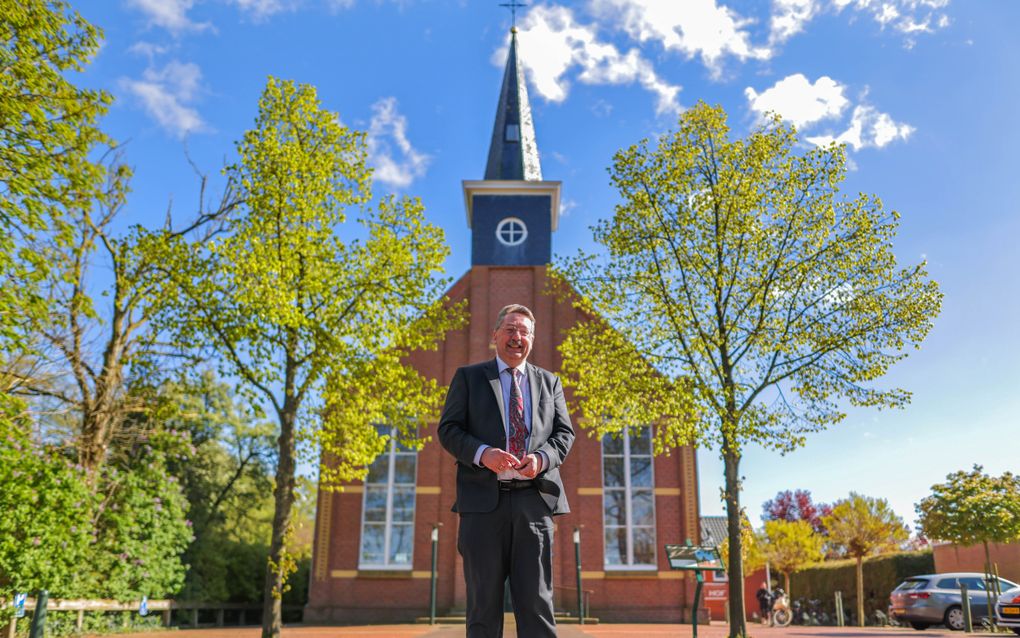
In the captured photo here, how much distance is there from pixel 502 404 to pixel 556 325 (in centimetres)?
1701

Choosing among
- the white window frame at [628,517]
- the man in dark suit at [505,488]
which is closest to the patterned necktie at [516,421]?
the man in dark suit at [505,488]

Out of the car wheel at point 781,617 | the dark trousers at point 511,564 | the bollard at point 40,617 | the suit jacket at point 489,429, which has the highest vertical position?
the suit jacket at point 489,429

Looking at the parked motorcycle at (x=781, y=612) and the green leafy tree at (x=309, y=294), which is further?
the parked motorcycle at (x=781, y=612)

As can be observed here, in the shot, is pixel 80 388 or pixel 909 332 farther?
pixel 80 388

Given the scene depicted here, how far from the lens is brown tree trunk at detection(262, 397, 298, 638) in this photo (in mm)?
10875

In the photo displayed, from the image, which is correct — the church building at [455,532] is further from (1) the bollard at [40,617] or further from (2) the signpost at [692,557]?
(1) the bollard at [40,617]

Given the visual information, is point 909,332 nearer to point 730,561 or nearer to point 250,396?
point 730,561

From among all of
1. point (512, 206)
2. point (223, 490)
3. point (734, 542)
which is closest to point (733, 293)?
point (734, 542)

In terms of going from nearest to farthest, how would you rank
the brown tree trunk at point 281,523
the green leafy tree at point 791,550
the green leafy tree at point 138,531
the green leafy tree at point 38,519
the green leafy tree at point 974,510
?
the green leafy tree at point 38,519
the brown tree trunk at point 281,523
the green leafy tree at point 138,531
the green leafy tree at point 974,510
the green leafy tree at point 791,550

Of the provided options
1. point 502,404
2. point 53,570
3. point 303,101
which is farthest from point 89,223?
point 502,404

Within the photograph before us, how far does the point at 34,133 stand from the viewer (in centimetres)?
925

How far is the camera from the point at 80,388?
586 inches

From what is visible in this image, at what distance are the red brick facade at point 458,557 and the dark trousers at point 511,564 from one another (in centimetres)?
1534

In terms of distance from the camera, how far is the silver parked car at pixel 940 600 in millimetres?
15680
